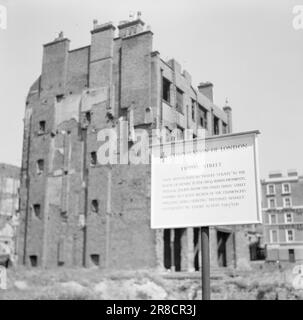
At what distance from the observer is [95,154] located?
31.4m

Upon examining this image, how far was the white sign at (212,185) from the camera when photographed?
6816 mm

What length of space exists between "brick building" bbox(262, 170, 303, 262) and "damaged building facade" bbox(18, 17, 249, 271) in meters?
20.6

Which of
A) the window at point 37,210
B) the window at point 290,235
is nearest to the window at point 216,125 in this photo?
the window at point 37,210

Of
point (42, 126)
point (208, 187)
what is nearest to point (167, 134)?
point (42, 126)

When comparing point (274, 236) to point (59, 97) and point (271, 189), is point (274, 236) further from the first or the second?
point (59, 97)

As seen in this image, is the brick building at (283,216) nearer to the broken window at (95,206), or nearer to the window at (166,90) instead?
the window at (166,90)

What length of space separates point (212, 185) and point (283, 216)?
165 feet

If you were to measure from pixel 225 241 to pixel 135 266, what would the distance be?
11.8 metres

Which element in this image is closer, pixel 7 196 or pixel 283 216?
pixel 7 196

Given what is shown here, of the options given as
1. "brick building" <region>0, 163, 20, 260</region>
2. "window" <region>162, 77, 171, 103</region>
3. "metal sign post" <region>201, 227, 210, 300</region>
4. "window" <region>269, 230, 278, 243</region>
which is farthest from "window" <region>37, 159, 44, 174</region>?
"window" <region>269, 230, 278, 243</region>

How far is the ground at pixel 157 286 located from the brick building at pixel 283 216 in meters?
31.1

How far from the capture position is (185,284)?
22.3 m

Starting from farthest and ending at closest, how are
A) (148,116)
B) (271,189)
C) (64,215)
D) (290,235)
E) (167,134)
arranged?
(271,189), (290,235), (64,215), (167,134), (148,116)

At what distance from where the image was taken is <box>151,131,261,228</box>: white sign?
682 centimetres
